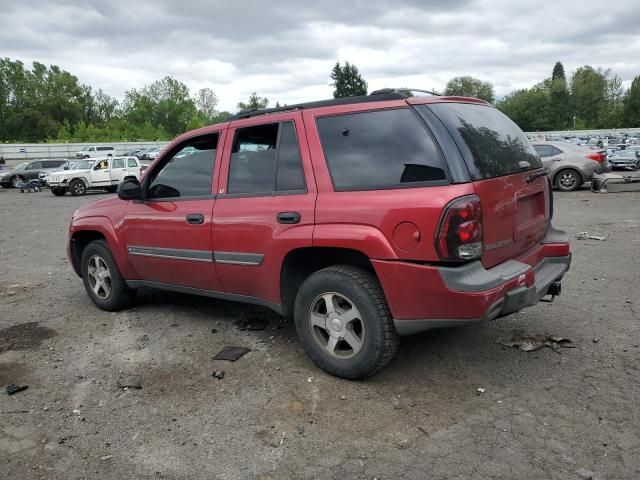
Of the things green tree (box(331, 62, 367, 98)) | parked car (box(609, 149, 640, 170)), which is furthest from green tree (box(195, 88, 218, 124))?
parked car (box(609, 149, 640, 170))

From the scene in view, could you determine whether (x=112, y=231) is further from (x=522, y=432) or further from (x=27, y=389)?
(x=522, y=432)

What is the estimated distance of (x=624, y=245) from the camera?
7.69 metres

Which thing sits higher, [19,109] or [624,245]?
[19,109]

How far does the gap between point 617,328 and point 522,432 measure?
6.60 feet

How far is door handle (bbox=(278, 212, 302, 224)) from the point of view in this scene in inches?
142

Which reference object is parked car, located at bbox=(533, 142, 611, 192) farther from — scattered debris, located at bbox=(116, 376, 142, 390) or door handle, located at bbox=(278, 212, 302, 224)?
scattered debris, located at bbox=(116, 376, 142, 390)

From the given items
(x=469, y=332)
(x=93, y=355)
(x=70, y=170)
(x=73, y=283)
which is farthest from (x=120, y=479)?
(x=70, y=170)

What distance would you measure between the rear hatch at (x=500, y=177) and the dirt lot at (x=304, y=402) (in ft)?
2.97

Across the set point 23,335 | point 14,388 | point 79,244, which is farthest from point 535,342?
point 79,244

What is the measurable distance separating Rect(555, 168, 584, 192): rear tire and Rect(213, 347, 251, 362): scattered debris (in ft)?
46.3

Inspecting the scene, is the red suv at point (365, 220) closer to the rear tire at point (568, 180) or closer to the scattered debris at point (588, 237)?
the scattered debris at point (588, 237)

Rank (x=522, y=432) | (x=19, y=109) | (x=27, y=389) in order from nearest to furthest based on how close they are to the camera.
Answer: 1. (x=522, y=432)
2. (x=27, y=389)
3. (x=19, y=109)

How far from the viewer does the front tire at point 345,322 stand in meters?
3.35

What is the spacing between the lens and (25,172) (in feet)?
95.4
